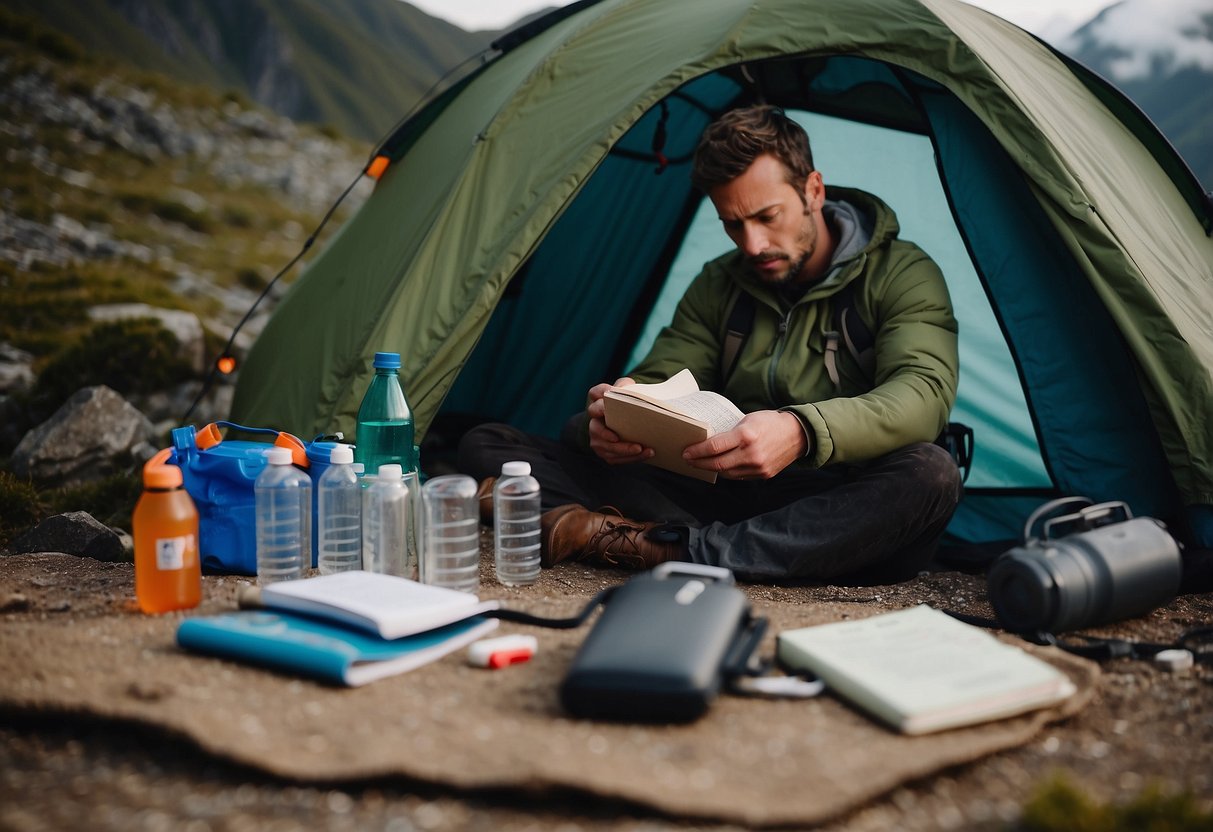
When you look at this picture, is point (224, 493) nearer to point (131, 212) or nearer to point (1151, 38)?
point (131, 212)

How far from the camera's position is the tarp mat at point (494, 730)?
6.14 ft

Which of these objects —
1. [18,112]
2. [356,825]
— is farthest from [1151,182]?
[18,112]

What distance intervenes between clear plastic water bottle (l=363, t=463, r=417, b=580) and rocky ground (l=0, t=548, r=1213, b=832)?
3.49ft

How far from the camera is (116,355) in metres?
5.82

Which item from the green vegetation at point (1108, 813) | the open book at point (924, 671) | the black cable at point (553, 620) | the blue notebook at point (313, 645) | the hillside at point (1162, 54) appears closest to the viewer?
the green vegetation at point (1108, 813)

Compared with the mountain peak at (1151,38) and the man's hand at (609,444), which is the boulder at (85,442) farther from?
the mountain peak at (1151,38)

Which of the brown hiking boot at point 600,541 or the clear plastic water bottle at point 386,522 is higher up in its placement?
the clear plastic water bottle at point 386,522

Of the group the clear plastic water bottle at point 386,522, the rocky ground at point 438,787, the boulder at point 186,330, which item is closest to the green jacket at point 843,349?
the rocky ground at point 438,787

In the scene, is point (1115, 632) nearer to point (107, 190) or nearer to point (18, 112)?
point (107, 190)

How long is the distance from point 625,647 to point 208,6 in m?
117

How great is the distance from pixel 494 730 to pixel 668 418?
1386 millimetres

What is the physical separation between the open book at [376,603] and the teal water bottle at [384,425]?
0.80 metres

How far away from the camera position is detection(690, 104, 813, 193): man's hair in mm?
3729

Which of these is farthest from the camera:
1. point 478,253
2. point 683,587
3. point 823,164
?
point 823,164
